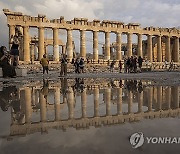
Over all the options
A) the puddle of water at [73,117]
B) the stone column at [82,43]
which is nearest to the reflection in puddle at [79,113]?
the puddle of water at [73,117]

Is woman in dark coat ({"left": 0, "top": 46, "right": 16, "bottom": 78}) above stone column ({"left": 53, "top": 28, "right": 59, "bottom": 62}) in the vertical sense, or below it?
below

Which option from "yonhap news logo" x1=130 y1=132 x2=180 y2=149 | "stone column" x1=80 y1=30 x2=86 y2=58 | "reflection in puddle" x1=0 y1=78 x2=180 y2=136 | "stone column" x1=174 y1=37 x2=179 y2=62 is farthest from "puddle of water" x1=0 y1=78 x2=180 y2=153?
"stone column" x1=174 y1=37 x2=179 y2=62

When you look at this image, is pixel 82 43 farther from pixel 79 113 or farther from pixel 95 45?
pixel 79 113

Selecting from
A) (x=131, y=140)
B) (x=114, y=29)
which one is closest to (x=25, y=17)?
(x=114, y=29)

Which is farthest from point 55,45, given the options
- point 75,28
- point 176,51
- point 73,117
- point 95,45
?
point 73,117

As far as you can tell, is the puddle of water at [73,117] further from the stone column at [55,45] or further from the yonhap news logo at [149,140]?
the stone column at [55,45]

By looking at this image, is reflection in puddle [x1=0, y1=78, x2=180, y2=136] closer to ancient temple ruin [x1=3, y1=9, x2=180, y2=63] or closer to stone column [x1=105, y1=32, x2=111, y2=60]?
ancient temple ruin [x1=3, y1=9, x2=180, y2=63]

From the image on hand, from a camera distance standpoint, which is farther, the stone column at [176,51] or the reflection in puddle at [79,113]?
the stone column at [176,51]

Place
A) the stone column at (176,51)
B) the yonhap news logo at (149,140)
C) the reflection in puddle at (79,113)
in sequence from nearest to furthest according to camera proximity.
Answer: the yonhap news logo at (149,140)
the reflection in puddle at (79,113)
the stone column at (176,51)

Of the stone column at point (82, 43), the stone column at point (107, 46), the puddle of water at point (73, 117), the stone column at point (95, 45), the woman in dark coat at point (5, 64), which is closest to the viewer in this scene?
the puddle of water at point (73, 117)

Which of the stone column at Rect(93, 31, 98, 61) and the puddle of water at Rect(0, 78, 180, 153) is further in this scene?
the stone column at Rect(93, 31, 98, 61)

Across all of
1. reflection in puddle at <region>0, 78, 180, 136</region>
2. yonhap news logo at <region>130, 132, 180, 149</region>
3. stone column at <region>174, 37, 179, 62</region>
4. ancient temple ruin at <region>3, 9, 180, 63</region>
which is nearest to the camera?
yonhap news logo at <region>130, 132, 180, 149</region>

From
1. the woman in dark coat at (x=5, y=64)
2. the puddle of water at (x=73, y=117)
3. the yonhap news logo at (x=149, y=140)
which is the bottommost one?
the yonhap news logo at (x=149, y=140)

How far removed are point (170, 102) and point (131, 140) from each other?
3.37 m
